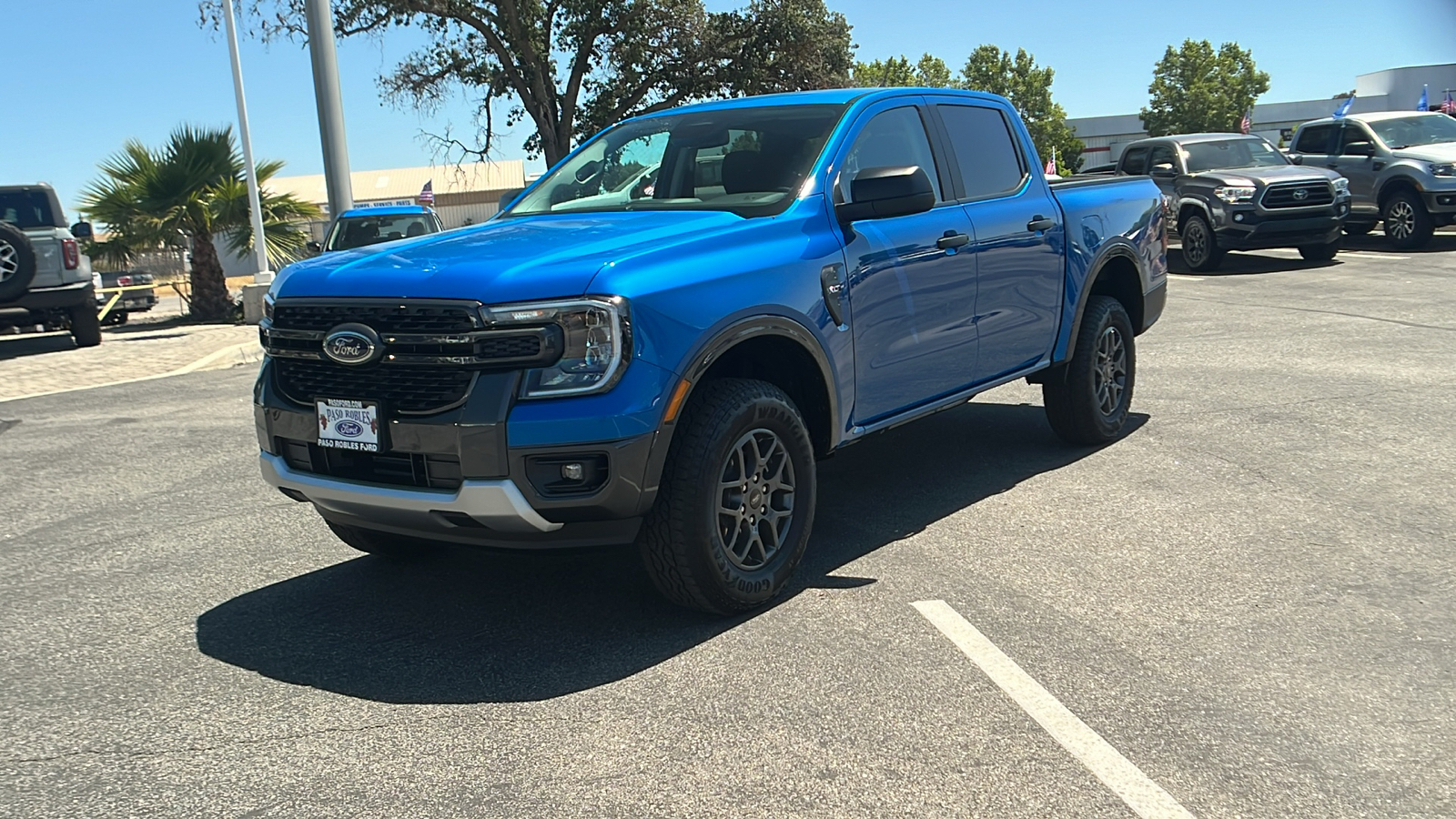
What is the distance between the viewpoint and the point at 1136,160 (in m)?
18.5

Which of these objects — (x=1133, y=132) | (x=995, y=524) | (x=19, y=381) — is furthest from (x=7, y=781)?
(x=1133, y=132)

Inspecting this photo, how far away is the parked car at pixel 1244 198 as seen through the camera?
15883 millimetres

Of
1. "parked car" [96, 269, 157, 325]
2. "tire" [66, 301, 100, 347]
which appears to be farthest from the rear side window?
"parked car" [96, 269, 157, 325]

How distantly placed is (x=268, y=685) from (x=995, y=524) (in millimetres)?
3079

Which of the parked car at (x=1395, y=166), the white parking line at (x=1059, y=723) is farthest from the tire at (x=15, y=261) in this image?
the parked car at (x=1395, y=166)

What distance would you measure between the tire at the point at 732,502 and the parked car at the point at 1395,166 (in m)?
16.3

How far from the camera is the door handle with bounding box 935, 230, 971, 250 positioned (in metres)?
5.21

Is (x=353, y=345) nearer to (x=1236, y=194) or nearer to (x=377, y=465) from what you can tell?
(x=377, y=465)

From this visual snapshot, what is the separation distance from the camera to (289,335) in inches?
163

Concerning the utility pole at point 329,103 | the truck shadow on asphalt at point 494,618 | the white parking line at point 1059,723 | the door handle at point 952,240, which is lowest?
the white parking line at point 1059,723

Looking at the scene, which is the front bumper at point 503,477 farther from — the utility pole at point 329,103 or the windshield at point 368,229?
the utility pole at point 329,103

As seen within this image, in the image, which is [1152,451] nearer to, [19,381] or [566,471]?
[566,471]

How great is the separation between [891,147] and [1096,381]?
2.08 meters

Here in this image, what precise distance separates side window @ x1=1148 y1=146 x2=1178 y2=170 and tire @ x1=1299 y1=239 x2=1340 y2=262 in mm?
2228
